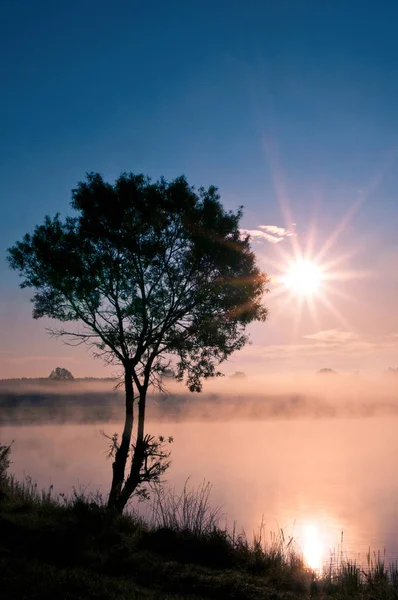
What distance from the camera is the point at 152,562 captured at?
12359 mm

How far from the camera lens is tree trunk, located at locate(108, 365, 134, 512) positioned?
1889 cm

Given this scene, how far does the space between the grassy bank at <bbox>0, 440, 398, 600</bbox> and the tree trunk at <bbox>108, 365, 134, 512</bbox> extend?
4.76ft

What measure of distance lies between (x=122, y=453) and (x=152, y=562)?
8084mm

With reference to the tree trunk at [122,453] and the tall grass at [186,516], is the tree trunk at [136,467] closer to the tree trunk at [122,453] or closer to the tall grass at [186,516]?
the tree trunk at [122,453]

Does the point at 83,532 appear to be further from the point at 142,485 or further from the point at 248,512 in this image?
the point at 248,512

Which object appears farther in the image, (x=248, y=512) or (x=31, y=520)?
(x=248, y=512)

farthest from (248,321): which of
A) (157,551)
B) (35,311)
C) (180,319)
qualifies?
(157,551)

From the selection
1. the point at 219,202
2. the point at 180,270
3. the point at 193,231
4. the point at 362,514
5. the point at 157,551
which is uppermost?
the point at 219,202

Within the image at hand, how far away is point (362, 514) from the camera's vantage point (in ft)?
175

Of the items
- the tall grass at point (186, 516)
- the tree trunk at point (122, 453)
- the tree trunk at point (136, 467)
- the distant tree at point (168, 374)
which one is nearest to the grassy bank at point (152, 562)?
the tall grass at point (186, 516)

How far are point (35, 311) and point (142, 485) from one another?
8412 mm

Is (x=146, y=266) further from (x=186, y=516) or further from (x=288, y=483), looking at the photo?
(x=288, y=483)

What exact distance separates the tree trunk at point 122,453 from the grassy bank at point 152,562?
4.76 feet

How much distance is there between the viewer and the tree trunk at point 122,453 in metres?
18.9
